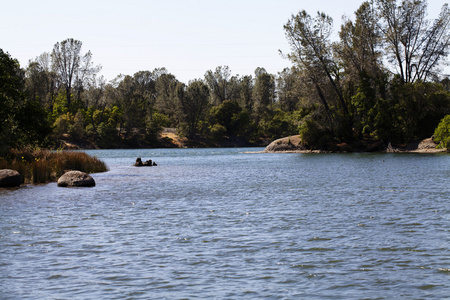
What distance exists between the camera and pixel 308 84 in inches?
3324

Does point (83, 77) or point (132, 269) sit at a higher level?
point (83, 77)

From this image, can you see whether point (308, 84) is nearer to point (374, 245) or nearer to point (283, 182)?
point (283, 182)

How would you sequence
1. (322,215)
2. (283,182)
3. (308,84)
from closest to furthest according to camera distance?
(322,215) → (283,182) → (308,84)

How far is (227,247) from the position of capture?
44.8 feet

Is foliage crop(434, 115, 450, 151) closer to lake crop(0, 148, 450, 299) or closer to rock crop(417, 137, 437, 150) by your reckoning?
rock crop(417, 137, 437, 150)

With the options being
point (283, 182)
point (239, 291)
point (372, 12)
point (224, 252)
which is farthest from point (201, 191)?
point (372, 12)

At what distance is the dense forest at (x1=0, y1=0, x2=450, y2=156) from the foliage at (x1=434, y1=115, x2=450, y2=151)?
0.73ft

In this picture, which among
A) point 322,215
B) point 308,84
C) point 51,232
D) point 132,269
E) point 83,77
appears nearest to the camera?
point 132,269

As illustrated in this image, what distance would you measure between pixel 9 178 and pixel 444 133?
63.4 m

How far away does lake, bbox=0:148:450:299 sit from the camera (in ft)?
33.1

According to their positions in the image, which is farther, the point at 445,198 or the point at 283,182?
the point at 283,182

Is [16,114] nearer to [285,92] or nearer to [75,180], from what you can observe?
[75,180]

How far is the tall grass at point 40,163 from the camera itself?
113 ft

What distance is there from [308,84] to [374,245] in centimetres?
7308
